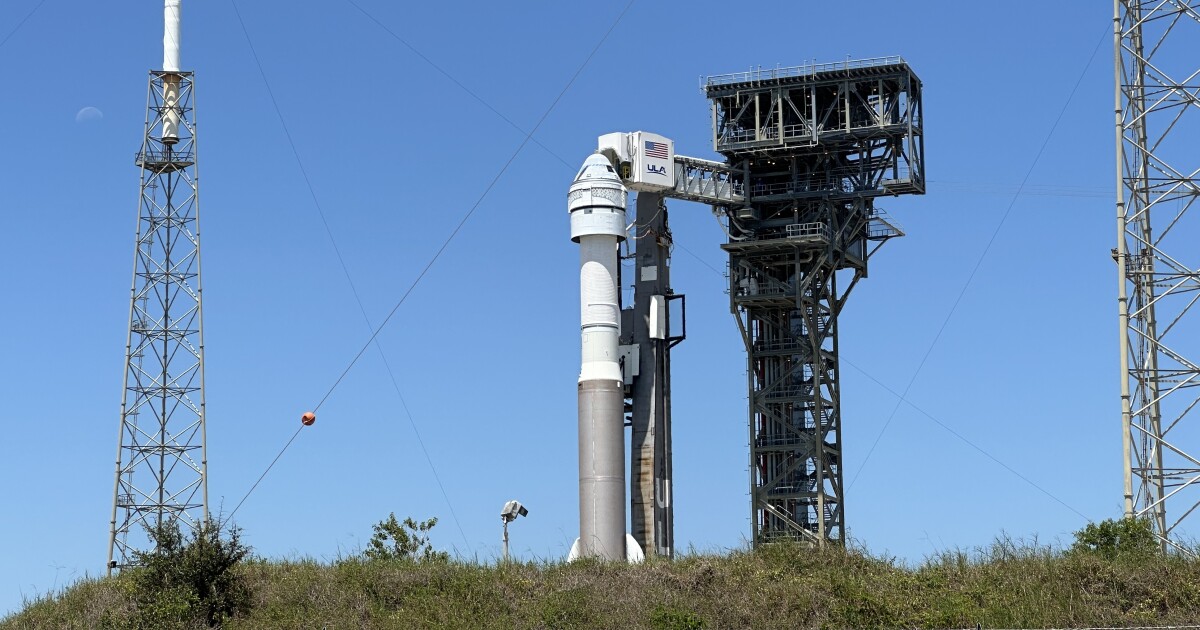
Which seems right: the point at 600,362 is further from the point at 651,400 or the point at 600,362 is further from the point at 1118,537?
the point at 1118,537

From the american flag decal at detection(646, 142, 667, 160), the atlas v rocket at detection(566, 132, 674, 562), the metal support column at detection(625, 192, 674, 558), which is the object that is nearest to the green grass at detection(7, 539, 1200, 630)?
the atlas v rocket at detection(566, 132, 674, 562)

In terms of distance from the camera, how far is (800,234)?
78.2 m

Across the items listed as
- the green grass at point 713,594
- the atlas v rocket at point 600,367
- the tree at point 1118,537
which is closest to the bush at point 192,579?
the green grass at point 713,594

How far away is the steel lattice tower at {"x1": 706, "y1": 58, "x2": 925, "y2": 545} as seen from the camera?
3061 inches

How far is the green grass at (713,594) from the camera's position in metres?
44.4

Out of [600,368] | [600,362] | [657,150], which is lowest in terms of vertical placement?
[600,368]


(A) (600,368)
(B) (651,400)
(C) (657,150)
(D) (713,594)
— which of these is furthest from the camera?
(C) (657,150)

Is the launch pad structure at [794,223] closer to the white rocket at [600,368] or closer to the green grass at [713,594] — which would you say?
the white rocket at [600,368]

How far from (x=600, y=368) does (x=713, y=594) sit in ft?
63.2

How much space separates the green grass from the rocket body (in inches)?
500

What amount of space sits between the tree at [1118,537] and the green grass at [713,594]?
10.2 feet

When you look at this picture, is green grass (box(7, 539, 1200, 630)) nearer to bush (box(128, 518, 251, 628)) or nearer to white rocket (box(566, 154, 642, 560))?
bush (box(128, 518, 251, 628))

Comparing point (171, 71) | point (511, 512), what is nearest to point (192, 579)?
point (511, 512)

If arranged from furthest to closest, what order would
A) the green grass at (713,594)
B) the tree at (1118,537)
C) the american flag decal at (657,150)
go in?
the american flag decal at (657,150) < the tree at (1118,537) < the green grass at (713,594)
